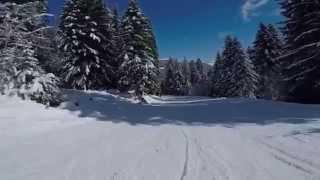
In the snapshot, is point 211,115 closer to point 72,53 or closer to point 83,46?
point 83,46

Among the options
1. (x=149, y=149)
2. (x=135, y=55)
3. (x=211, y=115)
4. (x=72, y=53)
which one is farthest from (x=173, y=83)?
(x=149, y=149)

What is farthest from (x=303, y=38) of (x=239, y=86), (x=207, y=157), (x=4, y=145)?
(x=239, y=86)

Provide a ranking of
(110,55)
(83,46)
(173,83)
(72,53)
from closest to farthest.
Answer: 1. (72,53)
2. (83,46)
3. (110,55)
4. (173,83)

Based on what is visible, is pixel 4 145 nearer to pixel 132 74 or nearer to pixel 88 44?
pixel 88 44

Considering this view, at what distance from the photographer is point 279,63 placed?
113 ft

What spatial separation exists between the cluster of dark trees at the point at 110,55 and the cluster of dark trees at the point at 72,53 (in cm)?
3

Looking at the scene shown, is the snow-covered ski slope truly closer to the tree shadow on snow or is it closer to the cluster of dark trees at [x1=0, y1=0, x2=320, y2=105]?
the tree shadow on snow

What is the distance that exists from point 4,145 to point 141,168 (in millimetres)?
4757

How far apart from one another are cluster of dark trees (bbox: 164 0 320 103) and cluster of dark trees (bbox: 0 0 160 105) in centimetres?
1402

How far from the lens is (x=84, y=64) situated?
33156 mm

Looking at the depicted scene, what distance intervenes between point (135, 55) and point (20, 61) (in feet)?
77.9

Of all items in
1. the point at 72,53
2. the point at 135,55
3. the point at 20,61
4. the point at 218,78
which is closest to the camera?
the point at 20,61

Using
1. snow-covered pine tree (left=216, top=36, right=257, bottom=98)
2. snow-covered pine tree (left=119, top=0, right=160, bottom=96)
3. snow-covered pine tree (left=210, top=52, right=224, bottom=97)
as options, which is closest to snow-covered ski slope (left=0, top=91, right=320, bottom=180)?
snow-covered pine tree (left=119, top=0, right=160, bottom=96)

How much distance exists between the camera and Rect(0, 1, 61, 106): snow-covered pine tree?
47.1ft
